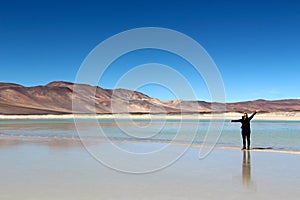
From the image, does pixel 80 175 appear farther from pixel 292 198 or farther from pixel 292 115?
pixel 292 115

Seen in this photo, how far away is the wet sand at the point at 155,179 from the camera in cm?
660

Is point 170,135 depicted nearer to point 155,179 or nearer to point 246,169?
point 246,169

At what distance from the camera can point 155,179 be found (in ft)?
26.7

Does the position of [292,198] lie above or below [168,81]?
→ below

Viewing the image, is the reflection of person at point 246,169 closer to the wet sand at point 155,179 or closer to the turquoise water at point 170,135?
the wet sand at point 155,179

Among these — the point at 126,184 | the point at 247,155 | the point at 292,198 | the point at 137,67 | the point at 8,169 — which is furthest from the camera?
the point at 137,67

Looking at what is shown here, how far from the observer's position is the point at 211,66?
13703 millimetres

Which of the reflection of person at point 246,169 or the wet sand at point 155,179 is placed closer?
the wet sand at point 155,179

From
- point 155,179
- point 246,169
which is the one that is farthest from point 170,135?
point 155,179

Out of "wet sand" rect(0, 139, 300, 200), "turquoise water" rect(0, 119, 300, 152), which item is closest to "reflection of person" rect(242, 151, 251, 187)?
"wet sand" rect(0, 139, 300, 200)

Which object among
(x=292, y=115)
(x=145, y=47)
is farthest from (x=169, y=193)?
(x=292, y=115)

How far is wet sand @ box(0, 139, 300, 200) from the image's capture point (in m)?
6.60

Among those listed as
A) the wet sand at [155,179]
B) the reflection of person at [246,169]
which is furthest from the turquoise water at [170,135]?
the wet sand at [155,179]

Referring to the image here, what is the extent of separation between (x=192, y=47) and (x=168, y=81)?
201 inches
